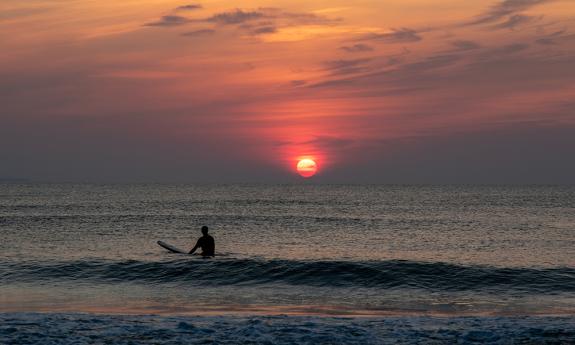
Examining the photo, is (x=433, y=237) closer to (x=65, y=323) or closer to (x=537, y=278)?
(x=537, y=278)

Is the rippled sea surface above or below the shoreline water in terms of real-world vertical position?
below

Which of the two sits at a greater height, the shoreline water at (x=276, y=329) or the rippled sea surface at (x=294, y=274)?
the shoreline water at (x=276, y=329)

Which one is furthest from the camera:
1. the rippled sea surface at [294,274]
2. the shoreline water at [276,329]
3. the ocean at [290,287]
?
the rippled sea surface at [294,274]

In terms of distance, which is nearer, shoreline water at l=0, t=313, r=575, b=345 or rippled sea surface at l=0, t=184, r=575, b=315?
shoreline water at l=0, t=313, r=575, b=345

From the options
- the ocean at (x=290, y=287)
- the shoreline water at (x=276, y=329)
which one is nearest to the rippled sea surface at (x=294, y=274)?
the ocean at (x=290, y=287)

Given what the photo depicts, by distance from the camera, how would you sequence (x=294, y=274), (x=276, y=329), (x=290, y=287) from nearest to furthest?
(x=276, y=329) → (x=290, y=287) → (x=294, y=274)

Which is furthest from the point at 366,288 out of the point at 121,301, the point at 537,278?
the point at 121,301

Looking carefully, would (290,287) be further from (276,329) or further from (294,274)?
(276,329)

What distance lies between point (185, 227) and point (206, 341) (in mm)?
45271

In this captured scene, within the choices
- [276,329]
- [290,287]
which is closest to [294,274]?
[290,287]

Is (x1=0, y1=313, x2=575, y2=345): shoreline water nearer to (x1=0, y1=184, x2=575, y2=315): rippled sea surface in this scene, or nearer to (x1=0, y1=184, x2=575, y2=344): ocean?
(x1=0, y1=184, x2=575, y2=344): ocean

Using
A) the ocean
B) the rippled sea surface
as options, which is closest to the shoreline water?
the ocean

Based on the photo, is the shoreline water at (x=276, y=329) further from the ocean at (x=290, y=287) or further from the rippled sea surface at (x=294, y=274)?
the rippled sea surface at (x=294, y=274)

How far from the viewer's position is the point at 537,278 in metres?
26.8
